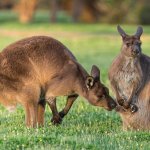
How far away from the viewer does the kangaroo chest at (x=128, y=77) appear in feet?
30.4

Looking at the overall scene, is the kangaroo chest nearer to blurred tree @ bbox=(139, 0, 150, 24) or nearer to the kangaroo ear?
the kangaroo ear

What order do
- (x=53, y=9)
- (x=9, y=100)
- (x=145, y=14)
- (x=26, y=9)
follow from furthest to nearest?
(x=26, y=9) < (x=53, y=9) < (x=145, y=14) < (x=9, y=100)

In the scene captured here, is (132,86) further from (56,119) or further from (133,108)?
(56,119)

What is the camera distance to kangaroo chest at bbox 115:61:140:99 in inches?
364

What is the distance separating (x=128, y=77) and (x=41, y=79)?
1.17 m

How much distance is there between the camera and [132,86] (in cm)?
925

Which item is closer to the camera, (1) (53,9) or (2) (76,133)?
(2) (76,133)

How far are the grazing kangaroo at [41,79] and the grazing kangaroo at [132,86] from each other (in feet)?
1.27

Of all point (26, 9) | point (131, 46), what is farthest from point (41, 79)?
point (26, 9)

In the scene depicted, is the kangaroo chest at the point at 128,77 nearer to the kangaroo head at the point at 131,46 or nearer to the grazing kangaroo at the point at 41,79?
the kangaroo head at the point at 131,46

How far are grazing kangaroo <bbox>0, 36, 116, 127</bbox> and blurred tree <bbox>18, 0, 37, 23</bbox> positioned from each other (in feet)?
110

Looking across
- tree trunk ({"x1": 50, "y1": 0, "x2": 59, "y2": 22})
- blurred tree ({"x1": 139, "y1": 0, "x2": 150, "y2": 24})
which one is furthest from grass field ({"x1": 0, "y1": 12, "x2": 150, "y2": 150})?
tree trunk ({"x1": 50, "y1": 0, "x2": 59, "y2": 22})

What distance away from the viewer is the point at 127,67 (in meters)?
9.29

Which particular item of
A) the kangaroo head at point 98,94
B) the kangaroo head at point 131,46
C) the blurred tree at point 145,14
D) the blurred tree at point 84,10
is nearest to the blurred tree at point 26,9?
the blurred tree at point 84,10
